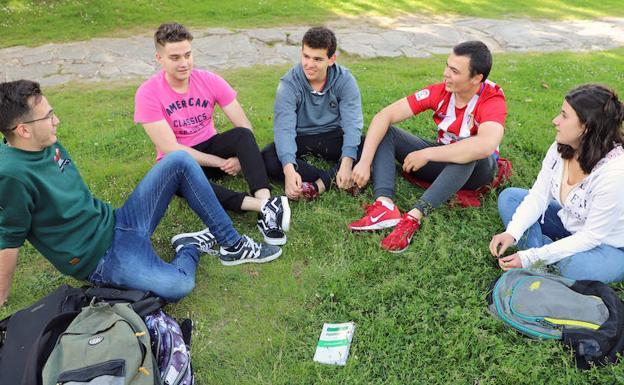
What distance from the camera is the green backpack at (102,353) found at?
2615mm

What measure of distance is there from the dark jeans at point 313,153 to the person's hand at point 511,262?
1845 millimetres

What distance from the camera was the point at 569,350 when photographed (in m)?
3.17

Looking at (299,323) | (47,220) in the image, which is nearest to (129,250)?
(47,220)

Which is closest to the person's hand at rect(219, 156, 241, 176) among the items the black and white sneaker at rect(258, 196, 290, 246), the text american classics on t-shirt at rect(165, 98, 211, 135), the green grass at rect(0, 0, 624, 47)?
the text american classics on t-shirt at rect(165, 98, 211, 135)

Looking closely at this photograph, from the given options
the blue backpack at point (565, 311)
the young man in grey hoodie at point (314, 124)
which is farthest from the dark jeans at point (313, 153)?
the blue backpack at point (565, 311)

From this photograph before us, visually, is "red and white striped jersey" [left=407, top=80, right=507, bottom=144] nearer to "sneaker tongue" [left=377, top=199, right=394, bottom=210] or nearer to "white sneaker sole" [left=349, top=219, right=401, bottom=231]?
"sneaker tongue" [left=377, top=199, right=394, bottom=210]

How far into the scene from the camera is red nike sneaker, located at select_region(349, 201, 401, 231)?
4.39 m

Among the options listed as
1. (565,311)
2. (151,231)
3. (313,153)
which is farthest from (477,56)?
(151,231)

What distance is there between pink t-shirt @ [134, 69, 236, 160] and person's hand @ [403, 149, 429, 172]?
1.81 m

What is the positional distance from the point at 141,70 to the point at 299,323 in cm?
673

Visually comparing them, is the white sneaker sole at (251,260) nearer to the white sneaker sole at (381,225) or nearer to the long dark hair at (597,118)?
the white sneaker sole at (381,225)

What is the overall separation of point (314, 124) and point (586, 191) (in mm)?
2576

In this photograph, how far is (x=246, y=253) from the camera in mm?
4160

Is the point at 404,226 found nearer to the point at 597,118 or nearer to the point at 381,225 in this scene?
the point at 381,225
